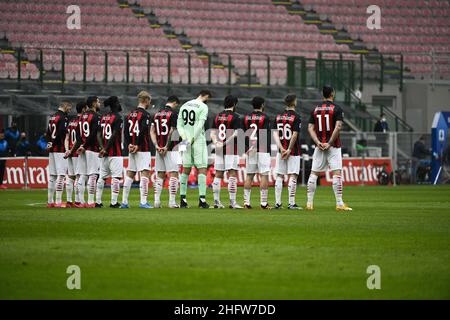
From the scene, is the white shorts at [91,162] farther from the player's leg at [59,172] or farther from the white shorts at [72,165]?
the player's leg at [59,172]

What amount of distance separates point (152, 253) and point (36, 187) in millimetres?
21499

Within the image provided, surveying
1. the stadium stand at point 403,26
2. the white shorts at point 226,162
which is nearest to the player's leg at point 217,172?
the white shorts at point 226,162

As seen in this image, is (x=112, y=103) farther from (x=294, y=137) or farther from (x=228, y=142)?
(x=294, y=137)

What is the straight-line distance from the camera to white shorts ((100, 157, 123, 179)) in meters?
21.9

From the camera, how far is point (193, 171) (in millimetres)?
35750

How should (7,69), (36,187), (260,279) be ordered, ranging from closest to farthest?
(260,279)
(36,187)
(7,69)

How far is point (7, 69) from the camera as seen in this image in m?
36.4

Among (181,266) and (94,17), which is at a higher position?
(94,17)

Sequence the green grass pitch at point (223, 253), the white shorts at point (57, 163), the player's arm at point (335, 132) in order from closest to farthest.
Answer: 1. the green grass pitch at point (223, 253)
2. the player's arm at point (335, 132)
3. the white shorts at point (57, 163)

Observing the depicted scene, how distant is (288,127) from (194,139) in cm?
201

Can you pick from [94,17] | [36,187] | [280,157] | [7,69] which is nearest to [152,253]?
[280,157]

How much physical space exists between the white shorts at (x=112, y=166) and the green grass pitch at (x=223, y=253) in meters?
1.44

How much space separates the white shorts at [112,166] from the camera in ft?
71.8
